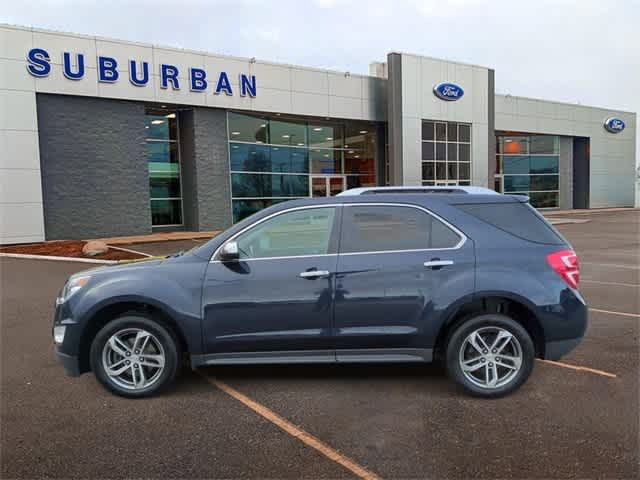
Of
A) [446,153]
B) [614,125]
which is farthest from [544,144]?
[446,153]

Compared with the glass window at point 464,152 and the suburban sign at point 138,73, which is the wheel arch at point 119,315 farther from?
the glass window at point 464,152

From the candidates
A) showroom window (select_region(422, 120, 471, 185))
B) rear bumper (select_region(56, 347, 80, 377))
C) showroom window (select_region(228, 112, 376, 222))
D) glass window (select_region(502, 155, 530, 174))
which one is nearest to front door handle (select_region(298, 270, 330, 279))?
rear bumper (select_region(56, 347, 80, 377))

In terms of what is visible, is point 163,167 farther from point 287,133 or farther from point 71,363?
point 71,363

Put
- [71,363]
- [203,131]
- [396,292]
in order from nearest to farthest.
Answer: [396,292] < [71,363] < [203,131]

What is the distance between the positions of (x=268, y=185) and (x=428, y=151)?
30.6 ft

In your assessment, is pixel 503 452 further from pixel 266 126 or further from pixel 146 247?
pixel 266 126

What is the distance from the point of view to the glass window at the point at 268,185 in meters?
23.9

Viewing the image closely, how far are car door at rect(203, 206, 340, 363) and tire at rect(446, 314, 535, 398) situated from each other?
3.42ft

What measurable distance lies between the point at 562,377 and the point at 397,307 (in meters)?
1.82

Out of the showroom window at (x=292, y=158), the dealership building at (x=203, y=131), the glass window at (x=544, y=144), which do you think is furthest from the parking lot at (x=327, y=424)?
the glass window at (x=544, y=144)

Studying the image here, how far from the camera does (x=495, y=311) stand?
449 centimetres

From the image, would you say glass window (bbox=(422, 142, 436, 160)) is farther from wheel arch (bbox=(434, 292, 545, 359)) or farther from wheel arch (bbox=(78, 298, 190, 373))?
wheel arch (bbox=(78, 298, 190, 373))

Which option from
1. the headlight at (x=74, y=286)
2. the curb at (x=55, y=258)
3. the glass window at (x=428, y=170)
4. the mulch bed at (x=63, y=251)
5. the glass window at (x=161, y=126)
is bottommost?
the curb at (x=55, y=258)

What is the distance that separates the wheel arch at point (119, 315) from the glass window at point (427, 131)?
2527 cm
